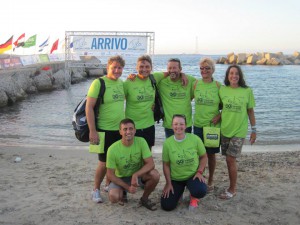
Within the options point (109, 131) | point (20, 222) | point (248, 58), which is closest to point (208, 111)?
point (109, 131)

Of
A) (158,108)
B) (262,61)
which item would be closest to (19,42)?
(158,108)

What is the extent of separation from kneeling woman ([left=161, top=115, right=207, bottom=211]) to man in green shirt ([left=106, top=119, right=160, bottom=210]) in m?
0.20

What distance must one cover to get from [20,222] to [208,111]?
9.24ft

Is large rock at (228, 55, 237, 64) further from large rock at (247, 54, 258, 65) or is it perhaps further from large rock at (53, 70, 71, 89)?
large rock at (53, 70, 71, 89)

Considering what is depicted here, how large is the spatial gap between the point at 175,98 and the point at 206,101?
0.45m

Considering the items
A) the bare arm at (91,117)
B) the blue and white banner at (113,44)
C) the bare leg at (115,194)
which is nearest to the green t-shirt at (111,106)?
the bare arm at (91,117)

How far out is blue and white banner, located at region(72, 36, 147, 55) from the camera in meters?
19.7

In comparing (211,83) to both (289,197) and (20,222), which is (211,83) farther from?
(20,222)

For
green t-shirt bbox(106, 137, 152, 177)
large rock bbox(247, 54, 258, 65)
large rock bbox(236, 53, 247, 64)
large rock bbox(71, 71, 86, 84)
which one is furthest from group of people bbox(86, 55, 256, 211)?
large rock bbox(236, 53, 247, 64)

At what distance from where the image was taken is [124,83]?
4.64m

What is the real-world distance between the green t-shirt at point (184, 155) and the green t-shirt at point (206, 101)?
0.47 m

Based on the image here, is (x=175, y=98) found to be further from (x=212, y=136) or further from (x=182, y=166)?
(x=182, y=166)

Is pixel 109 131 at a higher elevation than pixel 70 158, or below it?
higher

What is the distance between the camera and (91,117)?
14.0 ft
